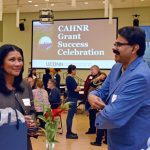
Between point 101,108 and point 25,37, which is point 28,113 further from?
point 25,37

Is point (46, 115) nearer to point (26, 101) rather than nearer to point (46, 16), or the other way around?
point (26, 101)

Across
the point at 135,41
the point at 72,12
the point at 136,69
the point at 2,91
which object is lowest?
the point at 2,91

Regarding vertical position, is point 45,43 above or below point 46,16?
below

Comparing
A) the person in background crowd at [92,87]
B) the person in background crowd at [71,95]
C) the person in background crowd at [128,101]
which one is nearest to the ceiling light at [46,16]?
the person in background crowd at [92,87]

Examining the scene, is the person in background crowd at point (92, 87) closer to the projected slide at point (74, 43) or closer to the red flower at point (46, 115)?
the red flower at point (46, 115)

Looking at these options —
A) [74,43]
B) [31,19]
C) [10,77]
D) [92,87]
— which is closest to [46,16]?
[74,43]

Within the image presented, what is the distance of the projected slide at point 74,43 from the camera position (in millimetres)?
14398

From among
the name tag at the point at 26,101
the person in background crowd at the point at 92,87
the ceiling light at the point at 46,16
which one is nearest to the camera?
the name tag at the point at 26,101

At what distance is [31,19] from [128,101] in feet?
48.0

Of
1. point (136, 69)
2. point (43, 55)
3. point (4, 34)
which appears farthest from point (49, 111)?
point (4, 34)

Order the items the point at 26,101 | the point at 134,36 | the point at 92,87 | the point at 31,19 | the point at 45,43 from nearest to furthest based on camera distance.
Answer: the point at 134,36 → the point at 26,101 → the point at 92,87 → the point at 45,43 → the point at 31,19

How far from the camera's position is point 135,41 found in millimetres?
1952

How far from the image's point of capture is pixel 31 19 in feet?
52.5

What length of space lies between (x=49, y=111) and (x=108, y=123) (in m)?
0.46
